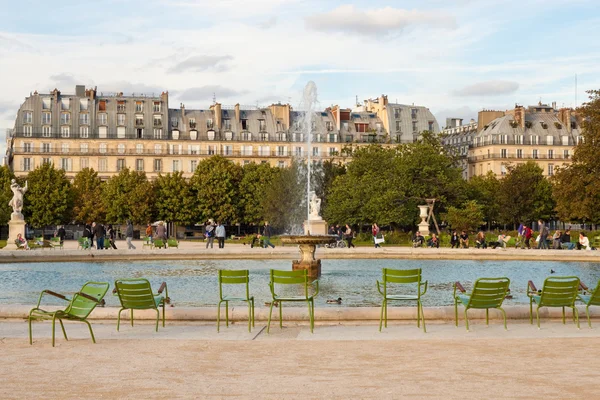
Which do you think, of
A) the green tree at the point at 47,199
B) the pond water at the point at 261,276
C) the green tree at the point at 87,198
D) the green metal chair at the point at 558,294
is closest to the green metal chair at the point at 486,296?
the green metal chair at the point at 558,294

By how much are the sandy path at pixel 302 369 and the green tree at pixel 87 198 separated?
237 feet

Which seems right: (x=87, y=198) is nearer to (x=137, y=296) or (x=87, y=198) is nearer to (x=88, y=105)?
(x=88, y=105)

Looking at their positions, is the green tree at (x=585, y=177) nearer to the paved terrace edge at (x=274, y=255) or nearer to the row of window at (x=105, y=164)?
the paved terrace edge at (x=274, y=255)

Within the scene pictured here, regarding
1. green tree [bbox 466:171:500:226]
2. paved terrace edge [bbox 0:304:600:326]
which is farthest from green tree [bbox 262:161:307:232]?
paved terrace edge [bbox 0:304:600:326]

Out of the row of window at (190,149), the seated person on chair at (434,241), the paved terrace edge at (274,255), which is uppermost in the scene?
the row of window at (190,149)

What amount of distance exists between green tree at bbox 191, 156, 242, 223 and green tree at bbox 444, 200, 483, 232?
97.5ft

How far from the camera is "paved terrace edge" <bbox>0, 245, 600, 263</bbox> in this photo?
3178 cm

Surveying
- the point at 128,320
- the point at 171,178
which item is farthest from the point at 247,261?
the point at 171,178

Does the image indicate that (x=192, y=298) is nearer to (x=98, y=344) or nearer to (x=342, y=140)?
(x=98, y=344)

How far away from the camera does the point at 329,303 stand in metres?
17.8

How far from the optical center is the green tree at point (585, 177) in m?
53.4

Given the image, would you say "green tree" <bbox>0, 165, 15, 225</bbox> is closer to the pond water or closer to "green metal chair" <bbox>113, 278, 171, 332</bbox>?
the pond water

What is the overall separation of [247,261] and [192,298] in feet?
44.1

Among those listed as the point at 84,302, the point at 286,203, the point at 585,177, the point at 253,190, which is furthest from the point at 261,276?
the point at 253,190
